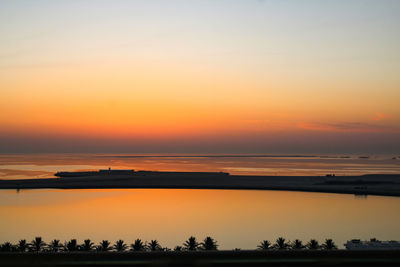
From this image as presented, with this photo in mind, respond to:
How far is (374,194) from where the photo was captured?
6197cm

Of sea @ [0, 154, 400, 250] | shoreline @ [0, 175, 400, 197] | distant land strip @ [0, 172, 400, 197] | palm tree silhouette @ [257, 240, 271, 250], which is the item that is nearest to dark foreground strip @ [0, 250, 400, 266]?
palm tree silhouette @ [257, 240, 271, 250]

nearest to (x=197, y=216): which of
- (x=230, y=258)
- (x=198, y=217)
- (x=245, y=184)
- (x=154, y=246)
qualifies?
(x=198, y=217)

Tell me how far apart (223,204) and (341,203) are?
1489 centimetres

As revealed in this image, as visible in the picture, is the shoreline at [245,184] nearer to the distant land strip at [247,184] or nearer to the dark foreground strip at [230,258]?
the distant land strip at [247,184]

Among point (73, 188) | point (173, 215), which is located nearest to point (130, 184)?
point (73, 188)

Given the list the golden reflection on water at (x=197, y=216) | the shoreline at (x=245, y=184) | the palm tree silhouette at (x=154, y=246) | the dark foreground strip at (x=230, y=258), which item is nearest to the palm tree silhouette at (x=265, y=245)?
the golden reflection on water at (x=197, y=216)

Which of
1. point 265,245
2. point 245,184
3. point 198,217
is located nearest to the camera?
point 265,245

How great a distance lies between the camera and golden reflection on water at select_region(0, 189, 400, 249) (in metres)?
33.8

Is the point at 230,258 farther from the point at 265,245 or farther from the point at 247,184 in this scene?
the point at 247,184

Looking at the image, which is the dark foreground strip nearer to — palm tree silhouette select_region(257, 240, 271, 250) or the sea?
palm tree silhouette select_region(257, 240, 271, 250)

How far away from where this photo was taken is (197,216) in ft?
139

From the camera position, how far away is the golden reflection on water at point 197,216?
33812 mm

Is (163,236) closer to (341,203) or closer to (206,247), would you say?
(206,247)

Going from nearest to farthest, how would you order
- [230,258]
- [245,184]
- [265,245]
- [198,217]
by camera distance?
[230,258] → [265,245] → [198,217] → [245,184]
